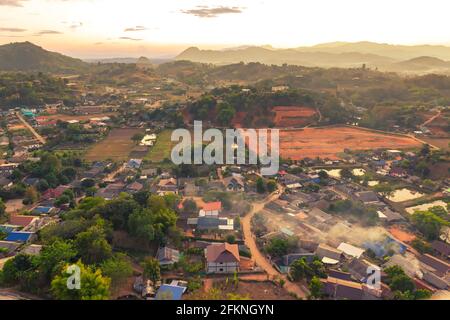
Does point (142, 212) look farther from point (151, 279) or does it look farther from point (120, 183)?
point (120, 183)

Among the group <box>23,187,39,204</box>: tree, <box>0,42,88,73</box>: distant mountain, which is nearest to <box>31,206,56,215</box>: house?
<box>23,187,39,204</box>: tree

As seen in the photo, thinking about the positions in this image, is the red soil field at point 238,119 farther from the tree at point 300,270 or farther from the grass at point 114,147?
the tree at point 300,270

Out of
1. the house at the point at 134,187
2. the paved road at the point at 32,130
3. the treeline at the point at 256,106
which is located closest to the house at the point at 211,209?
the house at the point at 134,187

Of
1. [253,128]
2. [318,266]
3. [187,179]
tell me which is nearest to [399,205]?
[318,266]

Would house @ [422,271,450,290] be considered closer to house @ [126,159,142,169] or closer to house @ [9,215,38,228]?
house @ [9,215,38,228]

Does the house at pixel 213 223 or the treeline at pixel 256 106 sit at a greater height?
the treeline at pixel 256 106
